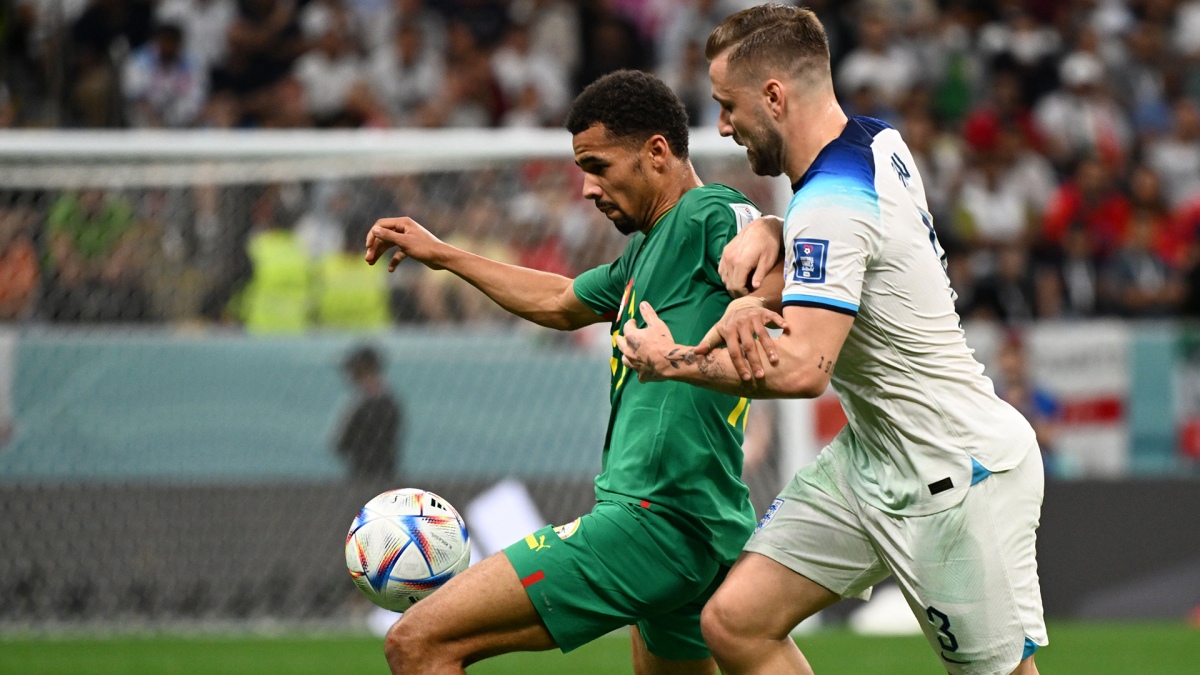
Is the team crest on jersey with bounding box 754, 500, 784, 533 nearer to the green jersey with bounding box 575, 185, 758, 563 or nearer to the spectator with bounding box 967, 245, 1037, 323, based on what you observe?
the green jersey with bounding box 575, 185, 758, 563

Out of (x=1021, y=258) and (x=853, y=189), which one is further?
(x=1021, y=258)

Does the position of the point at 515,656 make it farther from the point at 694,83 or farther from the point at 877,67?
the point at 877,67

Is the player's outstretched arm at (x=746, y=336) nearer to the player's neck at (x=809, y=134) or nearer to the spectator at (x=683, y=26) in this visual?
the player's neck at (x=809, y=134)

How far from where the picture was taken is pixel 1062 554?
1155cm

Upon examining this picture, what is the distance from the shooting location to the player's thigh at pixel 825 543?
4.48m

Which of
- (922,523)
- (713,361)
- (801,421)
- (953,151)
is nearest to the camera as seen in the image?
(713,361)

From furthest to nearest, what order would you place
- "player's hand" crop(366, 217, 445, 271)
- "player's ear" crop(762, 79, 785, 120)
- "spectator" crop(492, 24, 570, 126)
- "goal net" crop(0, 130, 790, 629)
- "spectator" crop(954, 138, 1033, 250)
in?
1. "spectator" crop(492, 24, 570, 126)
2. "spectator" crop(954, 138, 1033, 250)
3. "goal net" crop(0, 130, 790, 629)
4. "player's hand" crop(366, 217, 445, 271)
5. "player's ear" crop(762, 79, 785, 120)

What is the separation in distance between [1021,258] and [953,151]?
6.47ft

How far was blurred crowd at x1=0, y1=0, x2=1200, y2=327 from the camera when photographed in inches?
427

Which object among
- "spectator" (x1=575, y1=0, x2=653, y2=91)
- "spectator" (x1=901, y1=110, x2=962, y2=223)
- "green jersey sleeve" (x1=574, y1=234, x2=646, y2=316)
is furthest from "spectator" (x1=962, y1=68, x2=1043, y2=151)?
"green jersey sleeve" (x1=574, y1=234, x2=646, y2=316)

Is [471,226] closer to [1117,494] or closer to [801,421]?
[801,421]

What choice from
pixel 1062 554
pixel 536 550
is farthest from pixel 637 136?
pixel 1062 554

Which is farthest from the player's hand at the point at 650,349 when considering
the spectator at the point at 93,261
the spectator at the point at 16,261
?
the spectator at the point at 16,261

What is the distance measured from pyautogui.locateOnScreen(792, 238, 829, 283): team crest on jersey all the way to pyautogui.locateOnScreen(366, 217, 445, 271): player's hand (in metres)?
1.71
